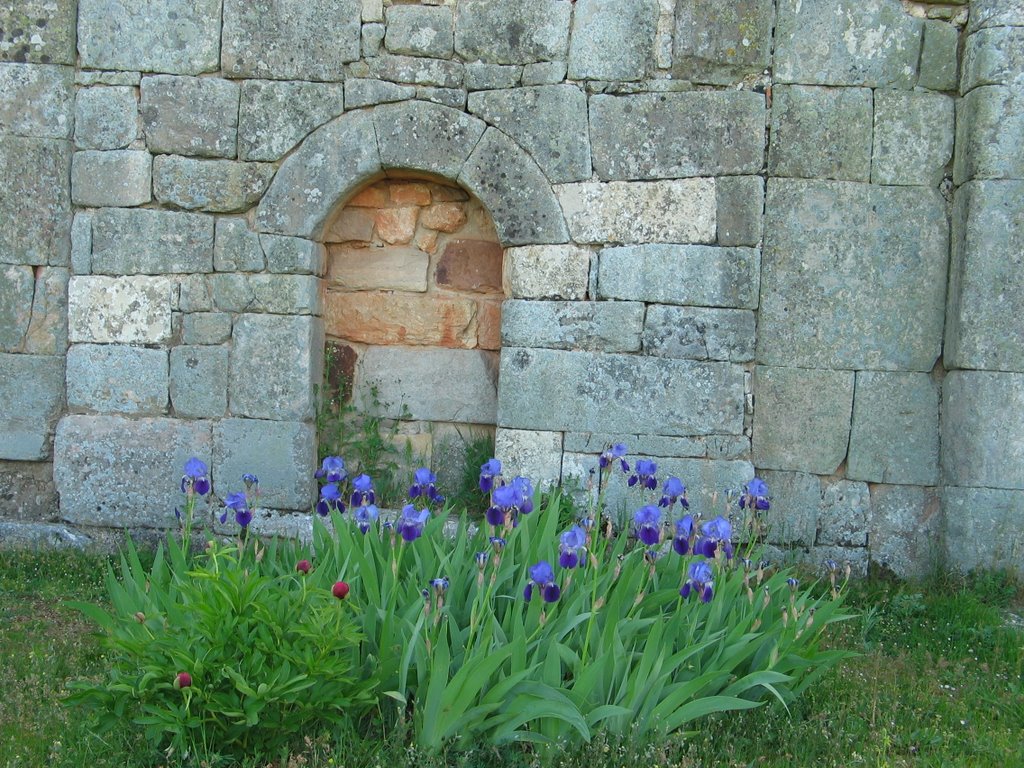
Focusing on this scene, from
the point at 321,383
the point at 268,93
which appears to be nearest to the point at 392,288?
the point at 321,383

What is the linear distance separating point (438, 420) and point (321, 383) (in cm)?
78

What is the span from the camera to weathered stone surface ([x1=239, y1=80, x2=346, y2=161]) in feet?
17.8

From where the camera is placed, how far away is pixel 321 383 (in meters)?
5.80

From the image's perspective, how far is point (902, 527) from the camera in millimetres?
5461

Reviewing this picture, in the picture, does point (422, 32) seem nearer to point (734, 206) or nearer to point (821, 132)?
point (734, 206)

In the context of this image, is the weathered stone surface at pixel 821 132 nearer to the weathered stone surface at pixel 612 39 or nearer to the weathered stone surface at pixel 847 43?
the weathered stone surface at pixel 847 43

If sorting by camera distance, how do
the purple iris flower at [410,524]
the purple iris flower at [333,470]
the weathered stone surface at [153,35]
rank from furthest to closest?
the weathered stone surface at [153,35]
the purple iris flower at [333,470]
the purple iris flower at [410,524]

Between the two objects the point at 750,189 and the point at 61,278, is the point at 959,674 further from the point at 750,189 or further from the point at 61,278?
the point at 61,278

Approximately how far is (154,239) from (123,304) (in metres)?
0.43

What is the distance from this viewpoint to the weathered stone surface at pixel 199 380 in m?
5.51

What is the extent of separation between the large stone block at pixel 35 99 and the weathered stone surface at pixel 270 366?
1.65 meters

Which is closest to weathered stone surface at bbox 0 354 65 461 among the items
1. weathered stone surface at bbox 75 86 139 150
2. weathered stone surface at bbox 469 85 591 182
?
weathered stone surface at bbox 75 86 139 150

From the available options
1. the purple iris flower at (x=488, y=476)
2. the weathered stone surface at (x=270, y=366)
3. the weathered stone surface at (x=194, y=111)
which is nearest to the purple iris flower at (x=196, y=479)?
the purple iris flower at (x=488, y=476)

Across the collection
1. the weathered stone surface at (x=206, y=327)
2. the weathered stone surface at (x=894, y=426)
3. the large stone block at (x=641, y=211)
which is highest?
the large stone block at (x=641, y=211)
